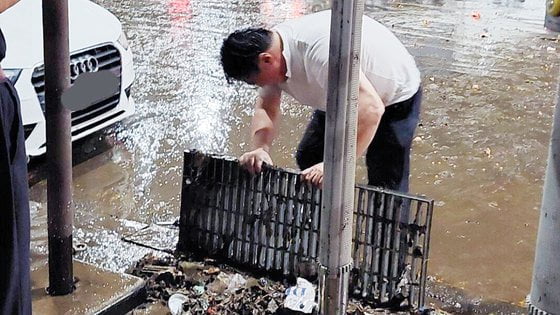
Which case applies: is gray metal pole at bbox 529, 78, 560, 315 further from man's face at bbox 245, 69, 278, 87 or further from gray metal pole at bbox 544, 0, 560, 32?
man's face at bbox 245, 69, 278, 87

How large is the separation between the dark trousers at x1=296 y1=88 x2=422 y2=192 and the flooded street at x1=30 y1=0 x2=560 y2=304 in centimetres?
53

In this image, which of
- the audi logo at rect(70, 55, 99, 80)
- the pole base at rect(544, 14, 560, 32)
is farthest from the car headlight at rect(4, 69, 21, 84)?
the pole base at rect(544, 14, 560, 32)

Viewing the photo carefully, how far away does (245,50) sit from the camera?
3.40 meters

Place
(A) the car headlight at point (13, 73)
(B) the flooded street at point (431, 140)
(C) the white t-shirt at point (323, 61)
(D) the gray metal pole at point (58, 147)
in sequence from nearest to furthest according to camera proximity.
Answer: (D) the gray metal pole at point (58, 147), (C) the white t-shirt at point (323, 61), (B) the flooded street at point (431, 140), (A) the car headlight at point (13, 73)

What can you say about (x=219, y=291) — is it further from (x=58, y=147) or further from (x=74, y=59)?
(x=74, y=59)

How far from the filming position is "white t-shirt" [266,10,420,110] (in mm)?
3389

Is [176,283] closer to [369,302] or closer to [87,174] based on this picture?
[369,302]

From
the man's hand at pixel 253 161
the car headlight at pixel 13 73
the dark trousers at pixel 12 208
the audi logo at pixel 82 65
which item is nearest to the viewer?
the dark trousers at pixel 12 208

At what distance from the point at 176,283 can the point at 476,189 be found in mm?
2150

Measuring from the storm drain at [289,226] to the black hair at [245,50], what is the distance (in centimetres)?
46

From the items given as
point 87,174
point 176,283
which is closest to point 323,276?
point 176,283

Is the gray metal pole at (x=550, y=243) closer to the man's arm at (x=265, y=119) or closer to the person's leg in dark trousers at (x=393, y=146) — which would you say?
the person's leg in dark trousers at (x=393, y=146)

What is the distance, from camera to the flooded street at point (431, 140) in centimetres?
417

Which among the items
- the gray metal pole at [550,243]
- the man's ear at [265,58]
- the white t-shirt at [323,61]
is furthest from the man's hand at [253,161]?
the gray metal pole at [550,243]
